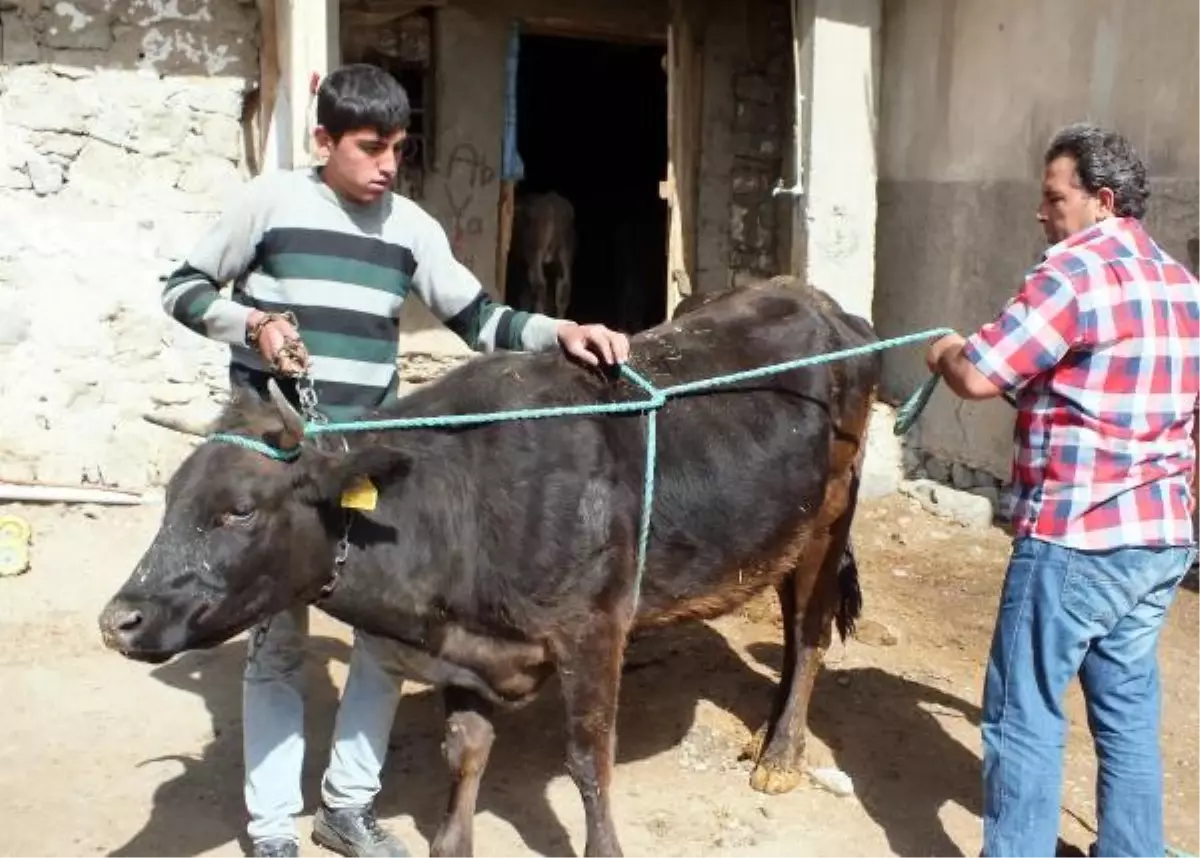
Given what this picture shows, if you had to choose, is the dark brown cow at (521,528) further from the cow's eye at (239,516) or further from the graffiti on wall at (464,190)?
the graffiti on wall at (464,190)

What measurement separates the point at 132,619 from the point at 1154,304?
7.45 ft

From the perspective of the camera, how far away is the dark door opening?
12.4 metres

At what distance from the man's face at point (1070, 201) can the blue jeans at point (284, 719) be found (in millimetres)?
1932

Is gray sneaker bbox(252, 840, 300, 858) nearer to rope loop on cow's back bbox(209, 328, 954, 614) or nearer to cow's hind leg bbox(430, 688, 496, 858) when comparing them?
cow's hind leg bbox(430, 688, 496, 858)

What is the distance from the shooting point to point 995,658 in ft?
9.62

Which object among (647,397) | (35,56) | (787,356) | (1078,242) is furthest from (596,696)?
(35,56)

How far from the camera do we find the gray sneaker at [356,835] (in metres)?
3.22

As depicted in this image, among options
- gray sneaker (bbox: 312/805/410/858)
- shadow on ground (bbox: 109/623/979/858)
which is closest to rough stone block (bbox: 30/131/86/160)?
shadow on ground (bbox: 109/623/979/858)

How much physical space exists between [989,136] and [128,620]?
5.37m

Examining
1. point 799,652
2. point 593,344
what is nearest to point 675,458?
point 593,344

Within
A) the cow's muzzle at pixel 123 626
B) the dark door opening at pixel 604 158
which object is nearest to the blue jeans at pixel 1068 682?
the cow's muzzle at pixel 123 626

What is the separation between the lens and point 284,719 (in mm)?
3145

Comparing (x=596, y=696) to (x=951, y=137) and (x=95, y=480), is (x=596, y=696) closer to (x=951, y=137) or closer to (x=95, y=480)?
(x=95, y=480)

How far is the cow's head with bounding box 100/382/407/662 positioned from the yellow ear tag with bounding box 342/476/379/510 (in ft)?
0.06
